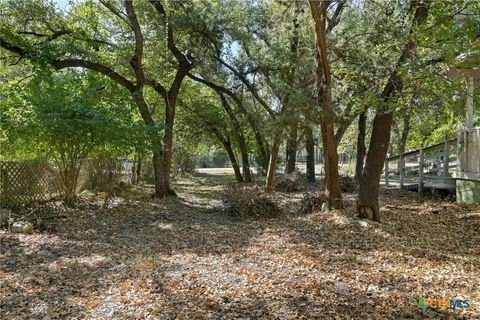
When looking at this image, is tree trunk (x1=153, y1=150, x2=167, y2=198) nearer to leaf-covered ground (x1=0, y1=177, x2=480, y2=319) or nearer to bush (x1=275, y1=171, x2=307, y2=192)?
leaf-covered ground (x1=0, y1=177, x2=480, y2=319)

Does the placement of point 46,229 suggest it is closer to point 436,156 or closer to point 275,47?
point 275,47

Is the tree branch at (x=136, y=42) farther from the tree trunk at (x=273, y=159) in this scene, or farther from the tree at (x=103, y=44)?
the tree trunk at (x=273, y=159)

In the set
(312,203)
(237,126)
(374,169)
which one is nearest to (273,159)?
(312,203)

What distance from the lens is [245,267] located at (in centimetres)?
434

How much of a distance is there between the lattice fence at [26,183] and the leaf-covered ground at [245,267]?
1.21 meters

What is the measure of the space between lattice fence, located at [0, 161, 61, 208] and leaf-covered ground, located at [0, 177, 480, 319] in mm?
1208

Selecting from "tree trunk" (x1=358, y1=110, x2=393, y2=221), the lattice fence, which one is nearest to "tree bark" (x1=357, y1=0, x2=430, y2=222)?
"tree trunk" (x1=358, y1=110, x2=393, y2=221)

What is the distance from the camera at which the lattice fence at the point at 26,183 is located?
741cm

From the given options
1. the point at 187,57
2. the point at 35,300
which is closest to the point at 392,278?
the point at 35,300

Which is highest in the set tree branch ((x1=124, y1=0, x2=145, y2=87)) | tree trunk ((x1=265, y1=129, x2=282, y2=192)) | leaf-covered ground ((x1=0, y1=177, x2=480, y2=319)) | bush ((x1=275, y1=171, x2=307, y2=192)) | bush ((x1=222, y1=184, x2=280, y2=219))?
tree branch ((x1=124, y1=0, x2=145, y2=87))

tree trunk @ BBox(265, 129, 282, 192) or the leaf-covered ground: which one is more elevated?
tree trunk @ BBox(265, 129, 282, 192)

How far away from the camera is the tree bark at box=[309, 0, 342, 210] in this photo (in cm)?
638

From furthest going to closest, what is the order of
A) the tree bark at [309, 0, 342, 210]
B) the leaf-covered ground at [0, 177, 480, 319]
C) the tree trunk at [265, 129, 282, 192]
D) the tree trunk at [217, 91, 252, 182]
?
1. the tree trunk at [217, 91, 252, 182]
2. the tree trunk at [265, 129, 282, 192]
3. the tree bark at [309, 0, 342, 210]
4. the leaf-covered ground at [0, 177, 480, 319]

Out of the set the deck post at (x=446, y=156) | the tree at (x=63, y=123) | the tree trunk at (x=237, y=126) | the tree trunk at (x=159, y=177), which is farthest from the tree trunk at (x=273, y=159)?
the deck post at (x=446, y=156)
